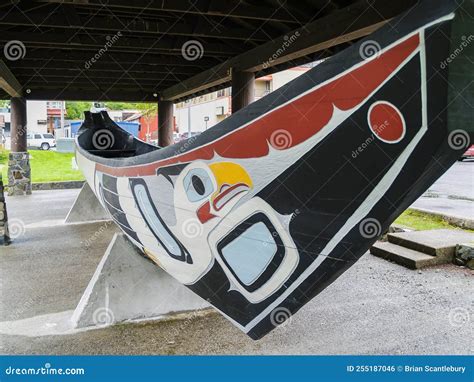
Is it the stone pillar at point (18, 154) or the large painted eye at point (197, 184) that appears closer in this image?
the large painted eye at point (197, 184)

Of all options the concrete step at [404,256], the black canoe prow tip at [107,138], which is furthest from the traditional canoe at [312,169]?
the black canoe prow tip at [107,138]

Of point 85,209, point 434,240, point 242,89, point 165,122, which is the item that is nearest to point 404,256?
point 434,240

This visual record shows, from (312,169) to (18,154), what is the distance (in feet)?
36.2

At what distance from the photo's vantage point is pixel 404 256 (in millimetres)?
5414

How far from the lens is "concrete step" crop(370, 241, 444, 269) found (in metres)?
5.28

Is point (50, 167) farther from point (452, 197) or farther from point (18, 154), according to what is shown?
point (452, 197)

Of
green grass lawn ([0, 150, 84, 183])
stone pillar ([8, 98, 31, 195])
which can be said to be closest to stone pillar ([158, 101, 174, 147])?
stone pillar ([8, 98, 31, 195])

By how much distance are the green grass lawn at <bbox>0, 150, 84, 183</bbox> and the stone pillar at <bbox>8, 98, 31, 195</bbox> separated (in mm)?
1750

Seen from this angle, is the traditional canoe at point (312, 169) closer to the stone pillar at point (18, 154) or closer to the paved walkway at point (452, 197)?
the paved walkway at point (452, 197)

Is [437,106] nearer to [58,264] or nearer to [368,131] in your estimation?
[368,131]


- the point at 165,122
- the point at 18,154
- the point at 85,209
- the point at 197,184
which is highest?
the point at 165,122

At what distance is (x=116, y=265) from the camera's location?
3.83 m

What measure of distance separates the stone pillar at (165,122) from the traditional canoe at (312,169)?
923 cm

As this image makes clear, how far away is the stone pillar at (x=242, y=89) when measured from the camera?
7137mm
